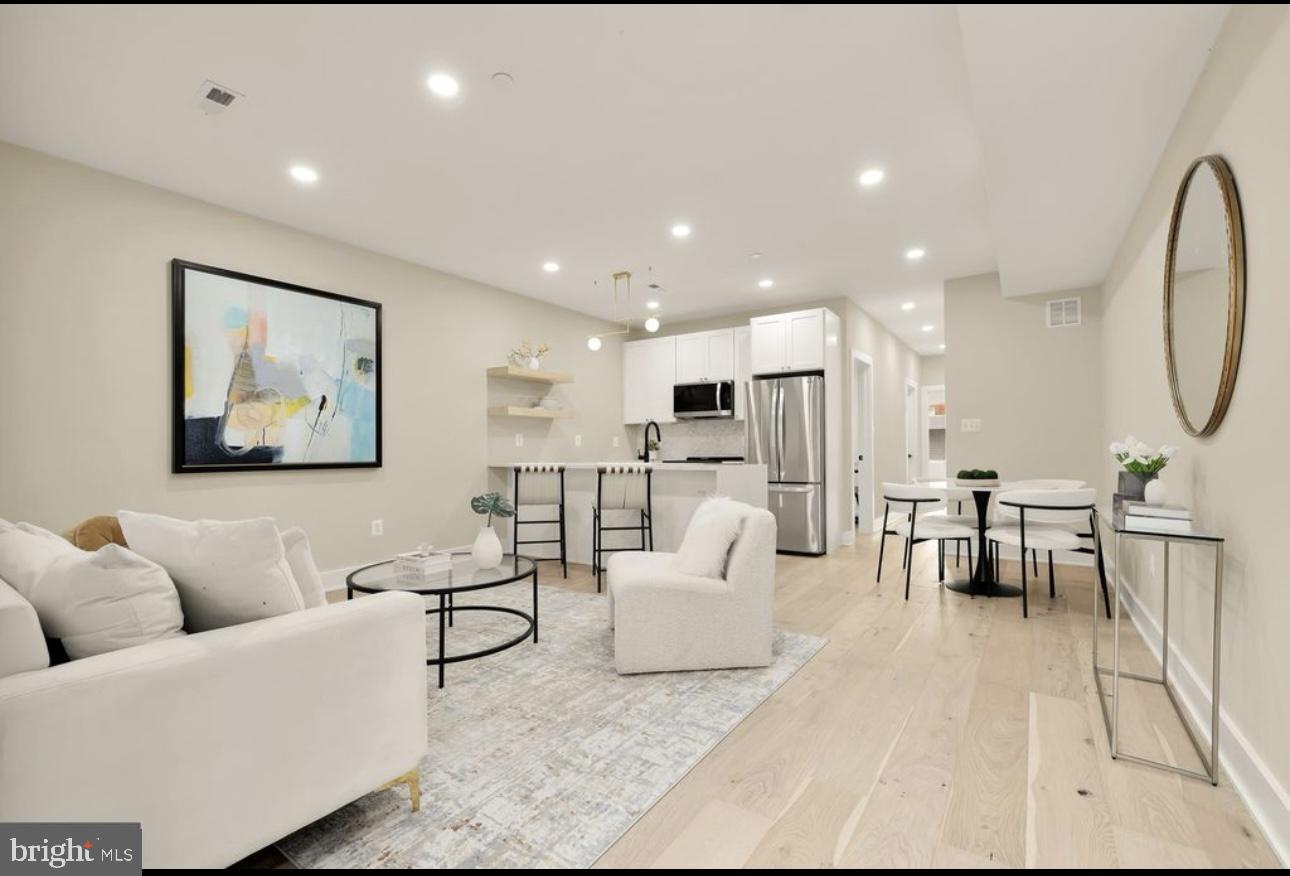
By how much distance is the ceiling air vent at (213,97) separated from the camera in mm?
2530

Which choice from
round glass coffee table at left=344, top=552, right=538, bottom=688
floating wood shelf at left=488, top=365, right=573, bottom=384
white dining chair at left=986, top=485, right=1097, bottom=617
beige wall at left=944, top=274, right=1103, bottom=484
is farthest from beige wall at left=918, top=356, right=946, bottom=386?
round glass coffee table at left=344, top=552, right=538, bottom=688

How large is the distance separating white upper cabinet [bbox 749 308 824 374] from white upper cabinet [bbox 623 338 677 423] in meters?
1.10

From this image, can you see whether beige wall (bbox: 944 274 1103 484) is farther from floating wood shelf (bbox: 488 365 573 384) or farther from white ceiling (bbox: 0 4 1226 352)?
floating wood shelf (bbox: 488 365 573 384)

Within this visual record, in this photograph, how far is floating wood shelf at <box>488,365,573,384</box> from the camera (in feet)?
18.0

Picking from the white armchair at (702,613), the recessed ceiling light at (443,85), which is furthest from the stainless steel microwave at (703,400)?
the recessed ceiling light at (443,85)

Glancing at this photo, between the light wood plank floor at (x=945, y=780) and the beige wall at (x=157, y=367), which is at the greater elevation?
the beige wall at (x=157, y=367)

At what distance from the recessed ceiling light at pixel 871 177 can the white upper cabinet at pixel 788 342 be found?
2.33 metres

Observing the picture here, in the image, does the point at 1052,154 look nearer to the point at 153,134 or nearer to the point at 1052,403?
the point at 1052,403

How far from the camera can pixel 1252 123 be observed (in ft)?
5.66

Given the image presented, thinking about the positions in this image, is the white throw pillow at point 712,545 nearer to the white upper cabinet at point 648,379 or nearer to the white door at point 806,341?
the white door at point 806,341

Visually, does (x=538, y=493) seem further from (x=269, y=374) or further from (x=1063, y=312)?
(x=1063, y=312)

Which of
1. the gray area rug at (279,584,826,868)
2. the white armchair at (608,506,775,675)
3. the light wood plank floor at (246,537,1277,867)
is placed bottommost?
the light wood plank floor at (246,537,1277,867)

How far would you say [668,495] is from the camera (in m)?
4.73

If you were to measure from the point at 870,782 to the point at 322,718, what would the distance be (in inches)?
62.0
